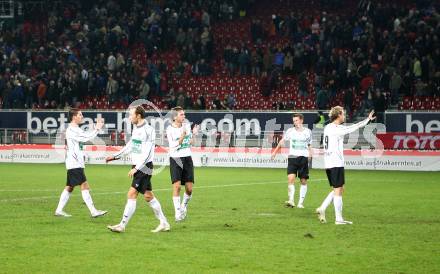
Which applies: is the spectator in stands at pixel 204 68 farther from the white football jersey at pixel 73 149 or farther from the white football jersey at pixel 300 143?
the white football jersey at pixel 73 149

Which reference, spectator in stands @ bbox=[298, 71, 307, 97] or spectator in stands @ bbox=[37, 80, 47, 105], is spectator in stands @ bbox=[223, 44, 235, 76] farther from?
spectator in stands @ bbox=[37, 80, 47, 105]

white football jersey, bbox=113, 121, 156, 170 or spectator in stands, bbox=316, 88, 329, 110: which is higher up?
spectator in stands, bbox=316, 88, 329, 110

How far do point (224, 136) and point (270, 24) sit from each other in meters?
9.52

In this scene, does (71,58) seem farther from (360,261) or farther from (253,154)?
(360,261)

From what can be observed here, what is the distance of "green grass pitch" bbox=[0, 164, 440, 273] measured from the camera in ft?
35.9

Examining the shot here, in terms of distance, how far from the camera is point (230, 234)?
13977 mm

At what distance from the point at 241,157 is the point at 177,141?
1923cm

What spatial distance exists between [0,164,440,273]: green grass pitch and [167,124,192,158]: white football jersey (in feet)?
4.47

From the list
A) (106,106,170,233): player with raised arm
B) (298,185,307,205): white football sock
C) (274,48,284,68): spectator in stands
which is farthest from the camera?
(274,48,284,68): spectator in stands

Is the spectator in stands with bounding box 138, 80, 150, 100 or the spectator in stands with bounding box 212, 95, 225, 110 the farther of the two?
the spectator in stands with bounding box 138, 80, 150, 100

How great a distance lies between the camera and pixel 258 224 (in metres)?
15.5

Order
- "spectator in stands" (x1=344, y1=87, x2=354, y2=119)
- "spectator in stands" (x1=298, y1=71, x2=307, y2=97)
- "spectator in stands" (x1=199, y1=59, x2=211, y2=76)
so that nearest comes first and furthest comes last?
"spectator in stands" (x1=344, y1=87, x2=354, y2=119), "spectator in stands" (x1=298, y1=71, x2=307, y2=97), "spectator in stands" (x1=199, y1=59, x2=211, y2=76)

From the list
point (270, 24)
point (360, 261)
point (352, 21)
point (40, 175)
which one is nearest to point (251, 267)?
point (360, 261)

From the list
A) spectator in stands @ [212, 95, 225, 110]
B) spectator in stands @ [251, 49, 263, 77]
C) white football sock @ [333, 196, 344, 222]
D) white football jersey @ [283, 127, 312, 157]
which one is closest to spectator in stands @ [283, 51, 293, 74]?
spectator in stands @ [251, 49, 263, 77]
